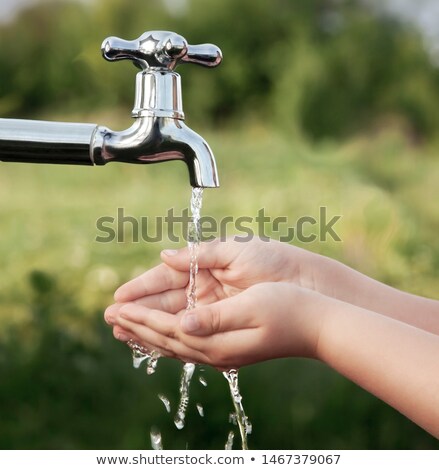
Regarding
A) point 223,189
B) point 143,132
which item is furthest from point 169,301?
point 223,189

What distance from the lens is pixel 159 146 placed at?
28.8 inches

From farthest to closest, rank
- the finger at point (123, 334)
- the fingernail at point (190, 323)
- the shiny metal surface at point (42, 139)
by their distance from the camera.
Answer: the finger at point (123, 334) → the fingernail at point (190, 323) → the shiny metal surface at point (42, 139)

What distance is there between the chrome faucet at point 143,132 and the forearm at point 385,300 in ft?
1.06

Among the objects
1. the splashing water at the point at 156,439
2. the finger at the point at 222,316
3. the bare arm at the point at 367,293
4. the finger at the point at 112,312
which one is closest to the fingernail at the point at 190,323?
the finger at the point at 222,316

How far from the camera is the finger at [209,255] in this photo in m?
1.01

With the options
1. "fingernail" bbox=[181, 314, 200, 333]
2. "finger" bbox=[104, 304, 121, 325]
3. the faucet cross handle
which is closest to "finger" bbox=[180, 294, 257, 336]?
"fingernail" bbox=[181, 314, 200, 333]

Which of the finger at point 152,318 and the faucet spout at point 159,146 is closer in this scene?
the faucet spout at point 159,146

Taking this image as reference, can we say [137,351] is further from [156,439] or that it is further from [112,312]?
[156,439]

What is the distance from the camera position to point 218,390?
156 cm

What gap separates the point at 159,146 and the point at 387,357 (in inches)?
12.2

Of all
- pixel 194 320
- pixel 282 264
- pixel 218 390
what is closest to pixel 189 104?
pixel 218 390

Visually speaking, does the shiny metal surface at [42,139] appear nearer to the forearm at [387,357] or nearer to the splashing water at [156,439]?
the forearm at [387,357]

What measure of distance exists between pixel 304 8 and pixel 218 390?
1.97 meters
